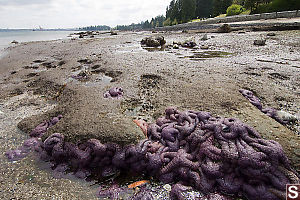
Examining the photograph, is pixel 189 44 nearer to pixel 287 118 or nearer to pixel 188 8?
pixel 287 118

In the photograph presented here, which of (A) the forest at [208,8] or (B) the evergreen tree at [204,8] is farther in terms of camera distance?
(B) the evergreen tree at [204,8]

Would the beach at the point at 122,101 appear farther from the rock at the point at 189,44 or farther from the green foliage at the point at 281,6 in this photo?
the green foliage at the point at 281,6

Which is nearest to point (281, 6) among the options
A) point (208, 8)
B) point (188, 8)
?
point (188, 8)

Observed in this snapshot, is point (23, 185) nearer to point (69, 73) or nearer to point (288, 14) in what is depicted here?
point (69, 73)

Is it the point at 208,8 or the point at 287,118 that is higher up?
the point at 208,8

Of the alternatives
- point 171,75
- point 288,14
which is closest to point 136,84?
point 171,75

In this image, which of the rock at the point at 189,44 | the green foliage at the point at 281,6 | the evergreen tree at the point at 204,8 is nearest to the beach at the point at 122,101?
the rock at the point at 189,44

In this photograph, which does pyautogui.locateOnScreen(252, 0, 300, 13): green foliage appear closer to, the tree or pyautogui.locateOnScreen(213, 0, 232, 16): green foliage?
pyautogui.locateOnScreen(213, 0, 232, 16): green foliage

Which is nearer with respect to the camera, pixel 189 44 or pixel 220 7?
pixel 189 44

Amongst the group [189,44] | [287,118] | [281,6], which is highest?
[281,6]

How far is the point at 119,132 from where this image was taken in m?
3.54

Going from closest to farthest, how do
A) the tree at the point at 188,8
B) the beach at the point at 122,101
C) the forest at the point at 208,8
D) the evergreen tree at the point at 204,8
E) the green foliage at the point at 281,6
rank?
1. the beach at the point at 122,101
2. the green foliage at the point at 281,6
3. the forest at the point at 208,8
4. the tree at the point at 188,8
5. the evergreen tree at the point at 204,8

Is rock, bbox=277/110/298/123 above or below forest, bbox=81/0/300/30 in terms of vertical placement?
below

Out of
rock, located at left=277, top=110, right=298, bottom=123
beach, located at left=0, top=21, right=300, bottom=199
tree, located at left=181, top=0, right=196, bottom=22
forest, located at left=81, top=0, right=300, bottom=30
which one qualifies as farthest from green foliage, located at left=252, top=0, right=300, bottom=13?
rock, located at left=277, top=110, right=298, bottom=123
